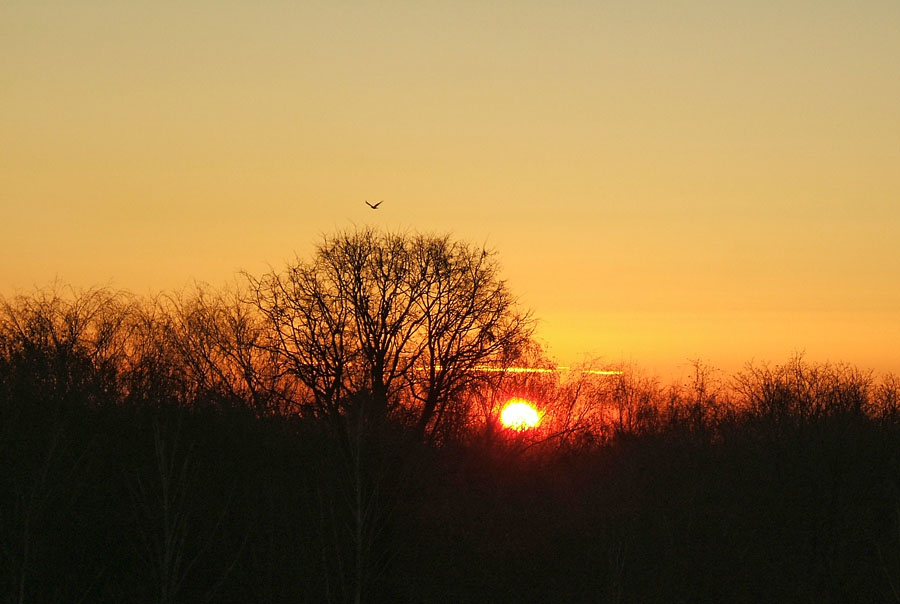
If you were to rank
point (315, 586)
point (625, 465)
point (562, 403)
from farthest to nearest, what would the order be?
point (562, 403) < point (625, 465) < point (315, 586)

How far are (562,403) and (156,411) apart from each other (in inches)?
1473

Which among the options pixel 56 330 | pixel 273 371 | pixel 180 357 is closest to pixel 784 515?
pixel 273 371

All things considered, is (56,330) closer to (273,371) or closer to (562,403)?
(273,371)

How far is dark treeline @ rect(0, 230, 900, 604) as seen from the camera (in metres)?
36.0

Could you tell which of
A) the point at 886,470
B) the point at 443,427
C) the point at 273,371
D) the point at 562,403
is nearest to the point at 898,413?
the point at 886,470

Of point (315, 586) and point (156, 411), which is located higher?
point (156, 411)

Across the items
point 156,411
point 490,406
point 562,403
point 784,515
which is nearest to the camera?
point 156,411

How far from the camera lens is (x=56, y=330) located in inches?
2031

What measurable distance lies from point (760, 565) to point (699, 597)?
4035 mm

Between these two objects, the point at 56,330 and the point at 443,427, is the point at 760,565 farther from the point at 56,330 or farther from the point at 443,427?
the point at 56,330

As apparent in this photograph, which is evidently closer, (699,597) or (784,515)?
(699,597)

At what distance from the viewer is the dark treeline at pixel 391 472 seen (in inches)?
1416

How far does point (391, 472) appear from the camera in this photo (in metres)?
35.2

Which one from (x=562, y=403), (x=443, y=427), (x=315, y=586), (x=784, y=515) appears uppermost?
(x=562, y=403)
